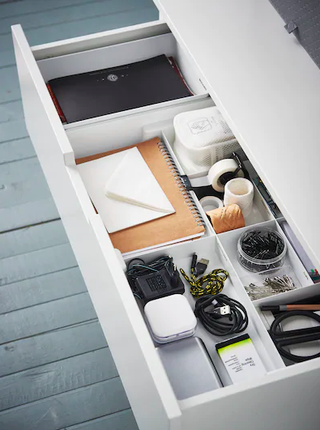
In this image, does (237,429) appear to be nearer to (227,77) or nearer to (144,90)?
(227,77)

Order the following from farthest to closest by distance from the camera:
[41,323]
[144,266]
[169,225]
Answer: [41,323] → [169,225] → [144,266]

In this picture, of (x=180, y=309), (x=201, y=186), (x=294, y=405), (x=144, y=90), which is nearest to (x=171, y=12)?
(x=144, y=90)

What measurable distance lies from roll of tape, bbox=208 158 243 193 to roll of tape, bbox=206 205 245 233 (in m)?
0.12

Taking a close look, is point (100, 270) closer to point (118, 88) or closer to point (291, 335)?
point (291, 335)

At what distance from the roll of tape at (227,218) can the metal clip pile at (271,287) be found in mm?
160

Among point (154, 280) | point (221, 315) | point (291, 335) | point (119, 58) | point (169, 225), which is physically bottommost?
point (291, 335)

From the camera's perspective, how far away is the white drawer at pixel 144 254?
3.69 ft

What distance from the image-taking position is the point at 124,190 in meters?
1.66

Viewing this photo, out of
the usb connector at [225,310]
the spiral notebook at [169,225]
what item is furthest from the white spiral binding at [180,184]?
the usb connector at [225,310]

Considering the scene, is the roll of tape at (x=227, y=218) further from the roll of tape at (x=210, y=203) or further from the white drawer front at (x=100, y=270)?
the white drawer front at (x=100, y=270)

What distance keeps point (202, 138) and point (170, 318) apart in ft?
1.81

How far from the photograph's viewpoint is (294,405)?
4.08 feet

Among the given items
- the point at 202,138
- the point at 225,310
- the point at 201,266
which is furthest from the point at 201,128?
the point at 225,310

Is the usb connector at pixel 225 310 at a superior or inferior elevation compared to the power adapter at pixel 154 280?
inferior
